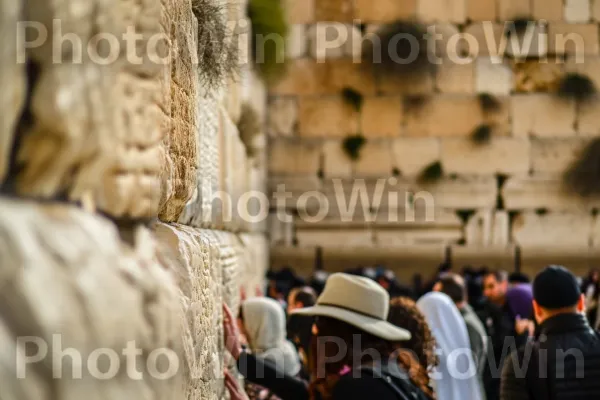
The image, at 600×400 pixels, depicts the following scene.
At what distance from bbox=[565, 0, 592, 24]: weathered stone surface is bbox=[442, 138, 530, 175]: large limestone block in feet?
6.24

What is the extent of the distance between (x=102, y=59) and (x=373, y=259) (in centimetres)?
1099

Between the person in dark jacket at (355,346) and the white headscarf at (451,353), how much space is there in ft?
5.29

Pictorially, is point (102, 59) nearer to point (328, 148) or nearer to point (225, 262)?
point (225, 262)

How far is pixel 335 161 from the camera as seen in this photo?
474 inches

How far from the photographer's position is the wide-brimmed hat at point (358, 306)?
266 centimetres

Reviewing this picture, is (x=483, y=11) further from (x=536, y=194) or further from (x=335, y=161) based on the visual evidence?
(x=335, y=161)

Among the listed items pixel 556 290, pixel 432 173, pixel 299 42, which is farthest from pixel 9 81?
pixel 299 42

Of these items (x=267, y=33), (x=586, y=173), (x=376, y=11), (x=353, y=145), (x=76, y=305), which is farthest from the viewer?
(x=376, y=11)

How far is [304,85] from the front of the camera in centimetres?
1212

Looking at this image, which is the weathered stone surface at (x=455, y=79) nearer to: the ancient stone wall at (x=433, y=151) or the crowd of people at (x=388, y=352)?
the ancient stone wall at (x=433, y=151)

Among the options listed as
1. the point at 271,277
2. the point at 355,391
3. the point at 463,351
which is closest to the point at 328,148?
the point at 271,277

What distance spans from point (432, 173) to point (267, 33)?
4103mm

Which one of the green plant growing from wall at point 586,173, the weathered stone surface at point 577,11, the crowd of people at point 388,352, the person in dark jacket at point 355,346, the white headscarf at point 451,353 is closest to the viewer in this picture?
the person in dark jacket at point 355,346

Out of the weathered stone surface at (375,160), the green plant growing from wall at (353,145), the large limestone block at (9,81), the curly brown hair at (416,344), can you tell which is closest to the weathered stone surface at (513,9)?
the weathered stone surface at (375,160)
